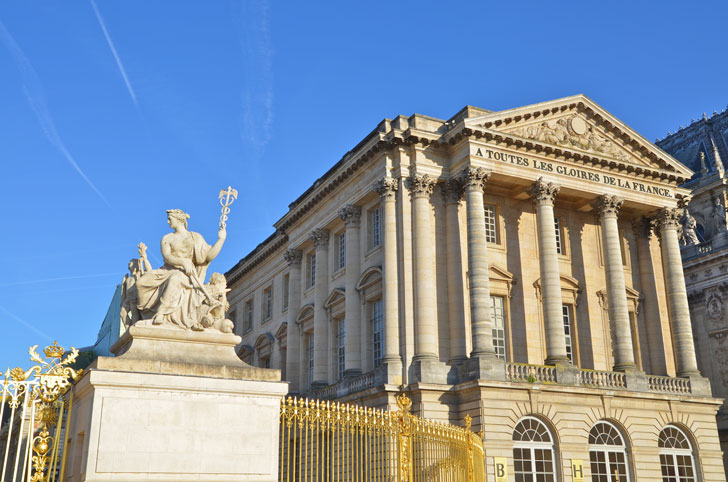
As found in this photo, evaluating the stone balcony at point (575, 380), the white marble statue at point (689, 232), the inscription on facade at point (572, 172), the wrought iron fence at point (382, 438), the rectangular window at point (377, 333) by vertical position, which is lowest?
the wrought iron fence at point (382, 438)

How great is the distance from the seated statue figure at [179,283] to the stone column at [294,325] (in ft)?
94.9

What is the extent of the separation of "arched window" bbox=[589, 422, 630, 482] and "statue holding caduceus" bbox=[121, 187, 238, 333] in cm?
2170

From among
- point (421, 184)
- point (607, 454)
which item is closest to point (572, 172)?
point (421, 184)

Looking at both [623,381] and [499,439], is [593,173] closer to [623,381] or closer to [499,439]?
[623,381]

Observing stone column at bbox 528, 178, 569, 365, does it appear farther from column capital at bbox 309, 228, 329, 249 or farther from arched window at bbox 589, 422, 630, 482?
column capital at bbox 309, 228, 329, 249

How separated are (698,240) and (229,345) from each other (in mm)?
45289

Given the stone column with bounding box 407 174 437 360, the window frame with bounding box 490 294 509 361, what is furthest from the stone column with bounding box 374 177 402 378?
the window frame with bounding box 490 294 509 361

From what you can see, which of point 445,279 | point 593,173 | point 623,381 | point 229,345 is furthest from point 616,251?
point 229,345

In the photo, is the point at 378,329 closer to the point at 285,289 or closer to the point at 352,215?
the point at 352,215

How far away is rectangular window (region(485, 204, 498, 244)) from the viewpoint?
32.4m

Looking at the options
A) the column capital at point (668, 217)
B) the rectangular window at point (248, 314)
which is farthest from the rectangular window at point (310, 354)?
the column capital at point (668, 217)

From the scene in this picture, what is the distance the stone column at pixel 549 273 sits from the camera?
29219 millimetres

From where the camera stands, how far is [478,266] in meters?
28.7

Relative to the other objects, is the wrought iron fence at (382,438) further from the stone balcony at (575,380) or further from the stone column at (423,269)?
the stone column at (423,269)
